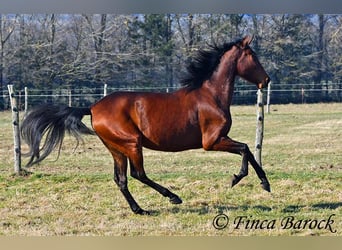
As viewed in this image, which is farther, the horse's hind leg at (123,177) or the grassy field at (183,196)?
the horse's hind leg at (123,177)

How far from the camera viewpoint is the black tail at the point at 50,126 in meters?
5.38

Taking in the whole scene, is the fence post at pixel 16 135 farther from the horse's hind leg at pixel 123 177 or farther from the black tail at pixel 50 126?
the horse's hind leg at pixel 123 177

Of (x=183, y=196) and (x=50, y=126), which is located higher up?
(x=50, y=126)

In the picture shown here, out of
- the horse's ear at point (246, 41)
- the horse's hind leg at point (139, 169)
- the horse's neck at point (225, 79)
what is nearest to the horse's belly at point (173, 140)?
the horse's hind leg at point (139, 169)

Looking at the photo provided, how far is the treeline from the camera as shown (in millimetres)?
7012

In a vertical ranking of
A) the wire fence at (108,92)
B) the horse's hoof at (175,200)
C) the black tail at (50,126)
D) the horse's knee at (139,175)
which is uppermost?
the wire fence at (108,92)

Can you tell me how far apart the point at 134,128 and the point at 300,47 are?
19.8 feet

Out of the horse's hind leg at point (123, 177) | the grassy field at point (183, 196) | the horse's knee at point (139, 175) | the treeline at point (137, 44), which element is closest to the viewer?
the grassy field at point (183, 196)

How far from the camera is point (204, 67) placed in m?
5.35

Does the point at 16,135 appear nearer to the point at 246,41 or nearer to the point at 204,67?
the point at 204,67

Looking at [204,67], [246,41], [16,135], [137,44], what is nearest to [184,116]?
[204,67]

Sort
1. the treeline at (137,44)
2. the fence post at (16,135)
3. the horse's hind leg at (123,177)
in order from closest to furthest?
1. the horse's hind leg at (123,177)
2. the treeline at (137,44)
3. the fence post at (16,135)

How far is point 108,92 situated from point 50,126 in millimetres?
3153
